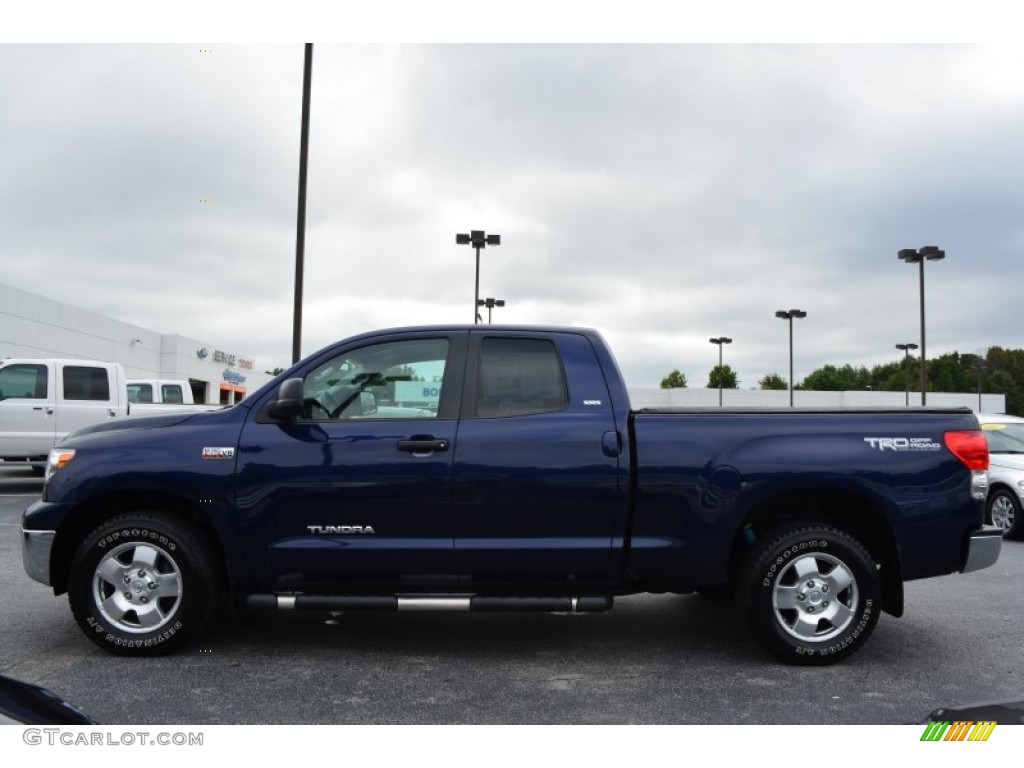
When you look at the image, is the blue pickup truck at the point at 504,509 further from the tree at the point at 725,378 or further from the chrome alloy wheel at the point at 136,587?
the tree at the point at 725,378

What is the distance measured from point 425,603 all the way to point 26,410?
40.5 feet

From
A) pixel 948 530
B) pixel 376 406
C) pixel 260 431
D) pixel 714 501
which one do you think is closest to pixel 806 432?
pixel 714 501

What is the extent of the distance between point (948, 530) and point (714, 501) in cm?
136

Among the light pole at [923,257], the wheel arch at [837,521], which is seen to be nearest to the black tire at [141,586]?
the wheel arch at [837,521]

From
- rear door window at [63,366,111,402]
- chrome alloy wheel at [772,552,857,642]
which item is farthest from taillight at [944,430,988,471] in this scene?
rear door window at [63,366,111,402]

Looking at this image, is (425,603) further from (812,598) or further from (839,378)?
(839,378)

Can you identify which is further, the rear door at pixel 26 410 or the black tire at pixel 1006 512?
the rear door at pixel 26 410

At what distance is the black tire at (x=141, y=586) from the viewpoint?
480 centimetres

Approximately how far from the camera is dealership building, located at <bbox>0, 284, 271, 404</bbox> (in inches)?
1229

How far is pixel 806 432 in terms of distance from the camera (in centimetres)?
489

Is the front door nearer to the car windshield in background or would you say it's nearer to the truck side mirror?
the truck side mirror

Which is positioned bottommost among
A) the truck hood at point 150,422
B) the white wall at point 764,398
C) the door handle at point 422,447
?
the door handle at point 422,447

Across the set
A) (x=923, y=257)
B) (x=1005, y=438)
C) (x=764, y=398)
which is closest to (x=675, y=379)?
(x=764, y=398)

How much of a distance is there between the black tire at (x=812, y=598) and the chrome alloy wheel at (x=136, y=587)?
3216mm
